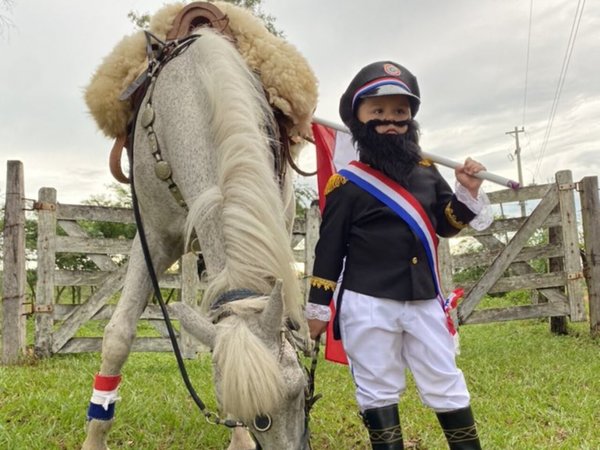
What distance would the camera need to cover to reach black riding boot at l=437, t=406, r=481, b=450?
2031mm

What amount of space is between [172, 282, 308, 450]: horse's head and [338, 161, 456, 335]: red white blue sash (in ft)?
2.28

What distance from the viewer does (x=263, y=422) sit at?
5.24 feet

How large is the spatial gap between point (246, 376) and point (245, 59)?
5.89 ft

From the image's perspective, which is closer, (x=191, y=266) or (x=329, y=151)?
(x=329, y=151)

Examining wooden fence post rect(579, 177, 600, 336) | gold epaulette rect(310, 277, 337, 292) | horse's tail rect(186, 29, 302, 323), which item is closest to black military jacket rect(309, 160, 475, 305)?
gold epaulette rect(310, 277, 337, 292)

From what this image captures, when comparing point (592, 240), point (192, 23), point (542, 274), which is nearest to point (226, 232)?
point (192, 23)

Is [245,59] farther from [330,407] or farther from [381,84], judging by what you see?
[330,407]

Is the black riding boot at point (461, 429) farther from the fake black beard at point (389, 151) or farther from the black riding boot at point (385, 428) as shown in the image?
the fake black beard at point (389, 151)

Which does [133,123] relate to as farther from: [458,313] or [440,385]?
[458,313]

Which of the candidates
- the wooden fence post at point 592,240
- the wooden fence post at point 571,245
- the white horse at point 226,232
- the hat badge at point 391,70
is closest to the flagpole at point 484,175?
the hat badge at point 391,70

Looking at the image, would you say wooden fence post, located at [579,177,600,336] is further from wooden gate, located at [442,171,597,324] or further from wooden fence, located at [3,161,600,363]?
wooden gate, located at [442,171,597,324]

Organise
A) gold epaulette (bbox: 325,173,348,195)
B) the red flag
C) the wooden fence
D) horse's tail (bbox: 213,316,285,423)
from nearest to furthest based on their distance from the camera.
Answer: horse's tail (bbox: 213,316,285,423) < gold epaulette (bbox: 325,173,348,195) < the red flag < the wooden fence

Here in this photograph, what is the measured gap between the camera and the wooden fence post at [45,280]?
219 inches

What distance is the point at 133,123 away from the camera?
2.84 metres
